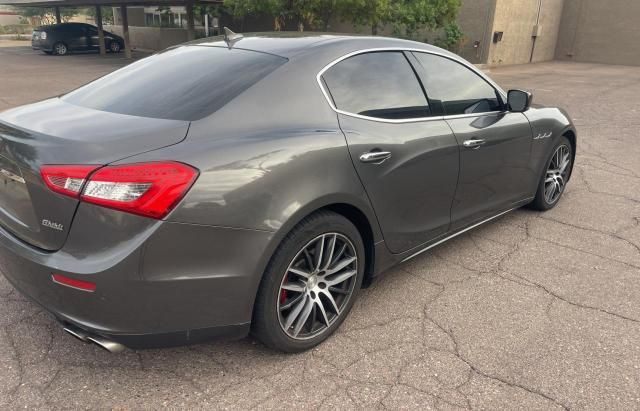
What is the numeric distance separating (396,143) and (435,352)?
116 centimetres

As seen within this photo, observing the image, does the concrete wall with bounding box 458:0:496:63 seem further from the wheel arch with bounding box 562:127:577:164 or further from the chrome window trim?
the chrome window trim

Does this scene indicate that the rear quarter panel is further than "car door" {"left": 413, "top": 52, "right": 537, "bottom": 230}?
No

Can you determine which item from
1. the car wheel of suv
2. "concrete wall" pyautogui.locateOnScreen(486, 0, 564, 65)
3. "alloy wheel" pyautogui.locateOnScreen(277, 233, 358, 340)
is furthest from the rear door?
"alloy wheel" pyautogui.locateOnScreen(277, 233, 358, 340)

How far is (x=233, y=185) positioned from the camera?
2141 millimetres

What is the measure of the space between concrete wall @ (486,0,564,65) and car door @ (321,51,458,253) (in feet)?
61.4

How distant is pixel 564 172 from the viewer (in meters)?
4.91

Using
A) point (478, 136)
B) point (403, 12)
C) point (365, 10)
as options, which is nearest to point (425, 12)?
point (403, 12)

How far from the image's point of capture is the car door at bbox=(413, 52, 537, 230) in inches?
132

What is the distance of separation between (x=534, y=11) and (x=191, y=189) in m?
25.1

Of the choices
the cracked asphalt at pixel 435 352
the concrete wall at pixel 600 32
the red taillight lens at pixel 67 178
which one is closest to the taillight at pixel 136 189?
the red taillight lens at pixel 67 178

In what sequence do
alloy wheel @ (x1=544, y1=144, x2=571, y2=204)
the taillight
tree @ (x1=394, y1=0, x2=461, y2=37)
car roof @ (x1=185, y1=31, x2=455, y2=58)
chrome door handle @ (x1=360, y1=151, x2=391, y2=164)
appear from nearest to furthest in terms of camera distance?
the taillight → chrome door handle @ (x1=360, y1=151, x2=391, y2=164) → car roof @ (x1=185, y1=31, x2=455, y2=58) → alloy wheel @ (x1=544, y1=144, x2=571, y2=204) → tree @ (x1=394, y1=0, x2=461, y2=37)

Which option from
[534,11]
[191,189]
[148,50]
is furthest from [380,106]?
[148,50]

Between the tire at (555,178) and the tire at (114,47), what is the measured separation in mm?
25511

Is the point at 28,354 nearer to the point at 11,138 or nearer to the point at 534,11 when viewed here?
the point at 11,138
